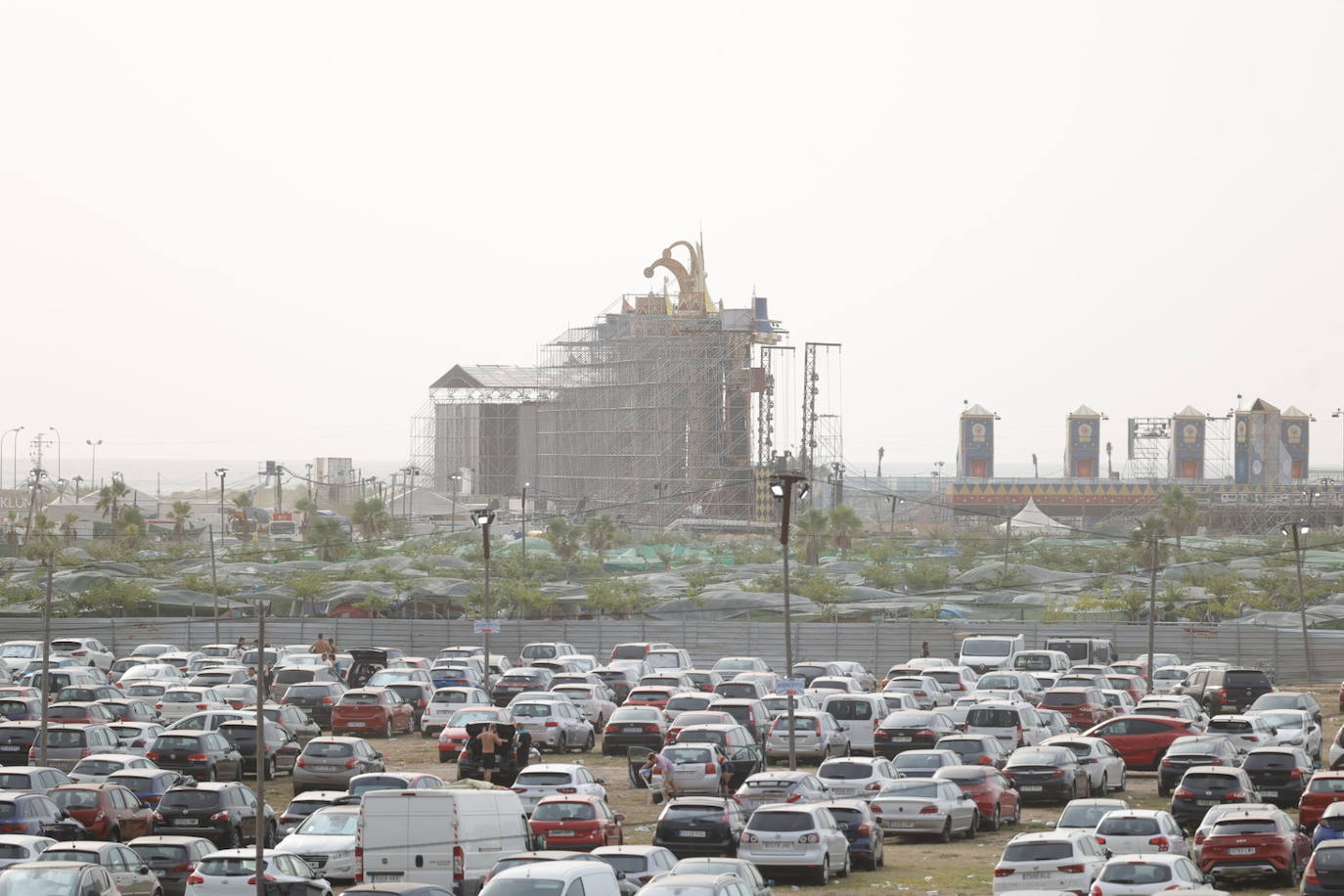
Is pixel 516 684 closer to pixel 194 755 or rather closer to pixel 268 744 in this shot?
pixel 268 744

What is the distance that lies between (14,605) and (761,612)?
88.0 feet

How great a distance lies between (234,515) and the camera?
145125 millimetres

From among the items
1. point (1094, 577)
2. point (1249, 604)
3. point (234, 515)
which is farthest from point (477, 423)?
point (1249, 604)

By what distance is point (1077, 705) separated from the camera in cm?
4141

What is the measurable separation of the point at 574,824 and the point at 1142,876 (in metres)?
8.09

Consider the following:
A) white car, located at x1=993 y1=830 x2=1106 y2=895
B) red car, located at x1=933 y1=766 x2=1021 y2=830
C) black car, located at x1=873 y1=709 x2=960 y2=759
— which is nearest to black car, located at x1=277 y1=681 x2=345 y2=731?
black car, located at x1=873 y1=709 x2=960 y2=759

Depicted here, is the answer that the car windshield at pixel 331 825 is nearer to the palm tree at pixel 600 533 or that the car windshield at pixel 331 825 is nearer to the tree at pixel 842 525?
the tree at pixel 842 525

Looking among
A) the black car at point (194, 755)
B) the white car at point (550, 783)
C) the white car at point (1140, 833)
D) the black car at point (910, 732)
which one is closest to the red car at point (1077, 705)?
the black car at point (910, 732)

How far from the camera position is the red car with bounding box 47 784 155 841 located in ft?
86.3

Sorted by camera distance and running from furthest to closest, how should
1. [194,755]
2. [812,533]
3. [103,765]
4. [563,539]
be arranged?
[812,533], [563,539], [194,755], [103,765]

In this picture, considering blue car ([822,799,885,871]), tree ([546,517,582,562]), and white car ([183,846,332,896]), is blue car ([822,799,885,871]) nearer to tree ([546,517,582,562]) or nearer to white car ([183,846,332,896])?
white car ([183,846,332,896])

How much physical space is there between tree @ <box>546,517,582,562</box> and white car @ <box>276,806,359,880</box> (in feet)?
226

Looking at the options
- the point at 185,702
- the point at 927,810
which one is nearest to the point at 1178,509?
the point at 185,702

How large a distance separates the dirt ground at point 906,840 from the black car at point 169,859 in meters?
6.74
